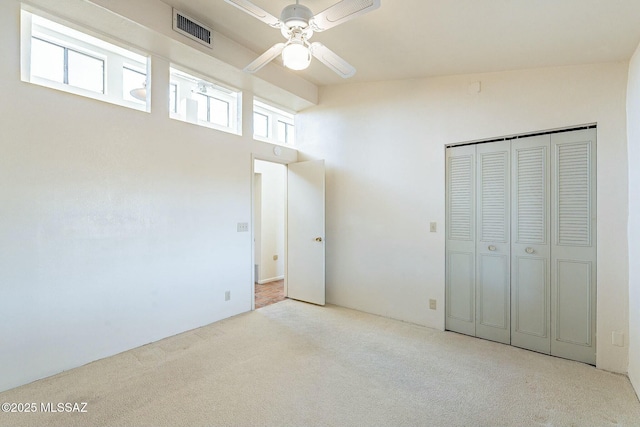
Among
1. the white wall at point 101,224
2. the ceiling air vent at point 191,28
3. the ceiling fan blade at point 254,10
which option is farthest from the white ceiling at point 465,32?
the white wall at point 101,224

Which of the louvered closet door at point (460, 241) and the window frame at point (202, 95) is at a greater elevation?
the window frame at point (202, 95)

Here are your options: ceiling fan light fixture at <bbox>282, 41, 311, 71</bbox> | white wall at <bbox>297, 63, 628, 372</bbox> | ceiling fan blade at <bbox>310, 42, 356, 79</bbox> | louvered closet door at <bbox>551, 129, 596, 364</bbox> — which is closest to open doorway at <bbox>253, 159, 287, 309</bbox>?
white wall at <bbox>297, 63, 628, 372</bbox>

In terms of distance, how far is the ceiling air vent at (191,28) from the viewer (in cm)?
275

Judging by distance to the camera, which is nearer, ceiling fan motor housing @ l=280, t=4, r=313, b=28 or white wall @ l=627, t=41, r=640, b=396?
ceiling fan motor housing @ l=280, t=4, r=313, b=28

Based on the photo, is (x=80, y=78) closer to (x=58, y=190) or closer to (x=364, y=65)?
(x=58, y=190)

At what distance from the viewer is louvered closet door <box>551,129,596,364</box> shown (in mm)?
2627

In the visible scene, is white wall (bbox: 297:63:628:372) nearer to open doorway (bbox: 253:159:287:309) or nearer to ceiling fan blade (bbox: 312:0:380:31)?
open doorway (bbox: 253:159:287:309)

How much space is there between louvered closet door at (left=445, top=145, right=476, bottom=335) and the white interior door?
64.5 inches

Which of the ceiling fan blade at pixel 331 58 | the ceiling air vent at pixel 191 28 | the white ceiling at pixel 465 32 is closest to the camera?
the white ceiling at pixel 465 32

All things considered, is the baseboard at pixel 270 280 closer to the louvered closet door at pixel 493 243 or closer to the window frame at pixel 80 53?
the window frame at pixel 80 53

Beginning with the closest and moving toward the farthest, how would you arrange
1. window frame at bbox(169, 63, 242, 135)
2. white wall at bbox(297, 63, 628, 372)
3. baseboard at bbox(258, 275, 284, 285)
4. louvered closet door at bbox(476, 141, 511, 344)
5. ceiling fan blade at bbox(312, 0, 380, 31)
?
ceiling fan blade at bbox(312, 0, 380, 31)
white wall at bbox(297, 63, 628, 372)
louvered closet door at bbox(476, 141, 511, 344)
window frame at bbox(169, 63, 242, 135)
baseboard at bbox(258, 275, 284, 285)

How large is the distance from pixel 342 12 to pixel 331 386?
99.6 inches

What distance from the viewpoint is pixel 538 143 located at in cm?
287

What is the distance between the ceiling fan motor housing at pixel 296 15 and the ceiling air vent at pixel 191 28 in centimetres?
137
